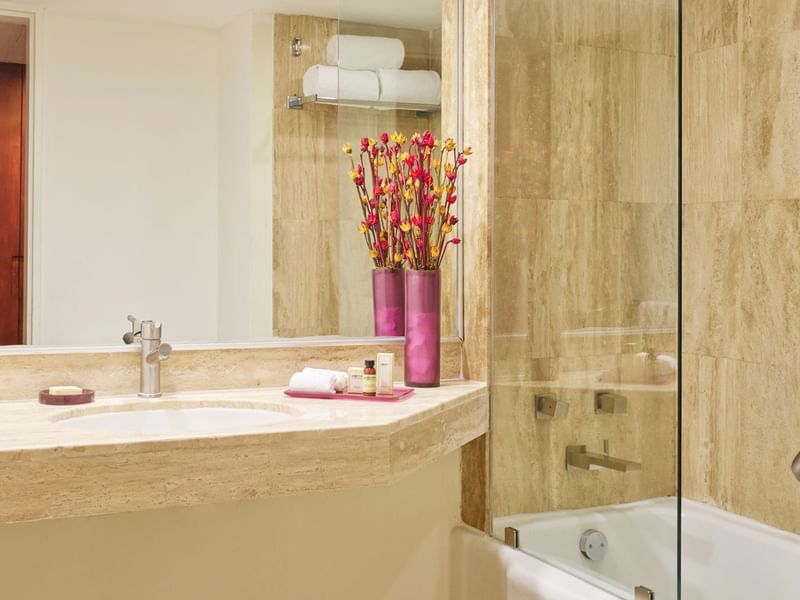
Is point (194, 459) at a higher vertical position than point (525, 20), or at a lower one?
lower

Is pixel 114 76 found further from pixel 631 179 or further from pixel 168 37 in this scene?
pixel 631 179

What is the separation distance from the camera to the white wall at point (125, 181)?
1.88 metres

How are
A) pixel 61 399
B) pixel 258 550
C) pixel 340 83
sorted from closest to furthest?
1. pixel 61 399
2. pixel 258 550
3. pixel 340 83

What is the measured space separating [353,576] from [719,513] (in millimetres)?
972

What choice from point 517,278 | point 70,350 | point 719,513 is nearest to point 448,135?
point 517,278

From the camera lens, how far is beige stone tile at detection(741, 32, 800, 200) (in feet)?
7.30

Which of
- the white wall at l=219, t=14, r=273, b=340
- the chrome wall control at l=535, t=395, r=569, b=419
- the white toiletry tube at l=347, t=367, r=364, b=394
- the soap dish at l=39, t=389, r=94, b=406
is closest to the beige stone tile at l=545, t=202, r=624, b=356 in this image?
the chrome wall control at l=535, t=395, r=569, b=419

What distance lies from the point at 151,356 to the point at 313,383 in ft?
1.12

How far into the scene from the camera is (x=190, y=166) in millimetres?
1997

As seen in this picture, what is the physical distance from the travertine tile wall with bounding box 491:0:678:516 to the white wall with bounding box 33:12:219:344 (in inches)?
27.2

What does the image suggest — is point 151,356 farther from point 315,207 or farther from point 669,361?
point 669,361

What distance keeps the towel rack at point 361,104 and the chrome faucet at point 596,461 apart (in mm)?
927

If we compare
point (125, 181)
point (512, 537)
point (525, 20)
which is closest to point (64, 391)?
point (125, 181)

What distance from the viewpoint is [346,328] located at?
217 centimetres
